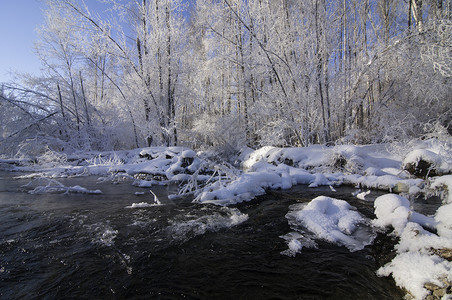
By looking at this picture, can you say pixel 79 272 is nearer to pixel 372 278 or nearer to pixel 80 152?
pixel 372 278

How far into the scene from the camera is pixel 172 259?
102 inches

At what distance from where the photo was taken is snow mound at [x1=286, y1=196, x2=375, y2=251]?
2.94m

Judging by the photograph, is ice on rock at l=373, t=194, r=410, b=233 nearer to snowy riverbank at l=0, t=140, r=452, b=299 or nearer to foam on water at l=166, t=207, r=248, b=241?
snowy riverbank at l=0, t=140, r=452, b=299

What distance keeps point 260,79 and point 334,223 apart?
1109cm

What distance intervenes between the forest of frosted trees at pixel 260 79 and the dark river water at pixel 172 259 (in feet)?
24.3

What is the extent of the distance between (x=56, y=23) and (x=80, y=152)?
808 cm

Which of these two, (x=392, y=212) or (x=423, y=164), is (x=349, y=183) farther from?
(x=392, y=212)

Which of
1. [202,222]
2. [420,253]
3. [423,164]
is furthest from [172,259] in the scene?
[423,164]

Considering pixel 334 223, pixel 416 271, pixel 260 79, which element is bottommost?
pixel 334 223

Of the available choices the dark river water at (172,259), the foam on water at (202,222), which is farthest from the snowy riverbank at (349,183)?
the foam on water at (202,222)

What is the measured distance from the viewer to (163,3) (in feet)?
41.5

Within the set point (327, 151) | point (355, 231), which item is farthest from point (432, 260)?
point (327, 151)

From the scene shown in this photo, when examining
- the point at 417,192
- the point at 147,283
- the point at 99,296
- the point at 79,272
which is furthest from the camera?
the point at 417,192

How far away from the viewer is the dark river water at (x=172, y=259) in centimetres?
204
